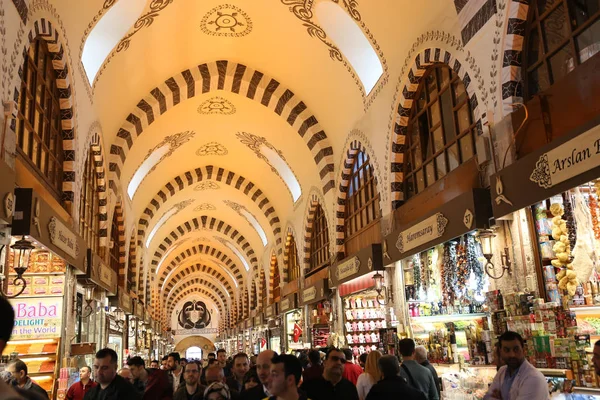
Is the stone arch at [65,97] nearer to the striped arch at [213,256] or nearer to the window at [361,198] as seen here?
the window at [361,198]

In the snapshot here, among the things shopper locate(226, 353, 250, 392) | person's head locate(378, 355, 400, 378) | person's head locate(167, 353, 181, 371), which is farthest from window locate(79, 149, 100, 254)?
person's head locate(378, 355, 400, 378)

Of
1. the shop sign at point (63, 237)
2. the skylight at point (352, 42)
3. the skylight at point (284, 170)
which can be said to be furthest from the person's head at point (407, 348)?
the skylight at point (284, 170)

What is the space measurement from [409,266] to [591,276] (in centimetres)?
301

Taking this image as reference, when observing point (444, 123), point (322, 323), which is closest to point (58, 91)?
point (444, 123)

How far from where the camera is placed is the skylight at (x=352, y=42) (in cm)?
834

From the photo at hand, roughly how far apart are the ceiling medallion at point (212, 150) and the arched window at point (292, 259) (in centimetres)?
288

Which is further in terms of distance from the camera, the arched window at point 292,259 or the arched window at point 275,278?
the arched window at point 275,278

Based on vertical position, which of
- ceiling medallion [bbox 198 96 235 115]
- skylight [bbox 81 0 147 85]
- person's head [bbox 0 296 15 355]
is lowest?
person's head [bbox 0 296 15 355]

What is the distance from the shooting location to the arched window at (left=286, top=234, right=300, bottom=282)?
→ 15.0 m

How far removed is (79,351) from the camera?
7477 mm

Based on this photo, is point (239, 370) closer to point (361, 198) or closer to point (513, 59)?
point (513, 59)

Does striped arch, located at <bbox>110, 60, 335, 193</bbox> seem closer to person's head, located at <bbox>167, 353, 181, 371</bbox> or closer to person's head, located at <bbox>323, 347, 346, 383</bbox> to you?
person's head, located at <bbox>167, 353, 181, 371</bbox>

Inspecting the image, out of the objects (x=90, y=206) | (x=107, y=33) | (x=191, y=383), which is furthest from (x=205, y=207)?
(x=191, y=383)

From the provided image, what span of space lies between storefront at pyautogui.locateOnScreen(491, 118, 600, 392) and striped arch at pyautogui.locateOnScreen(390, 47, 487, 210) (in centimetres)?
105
